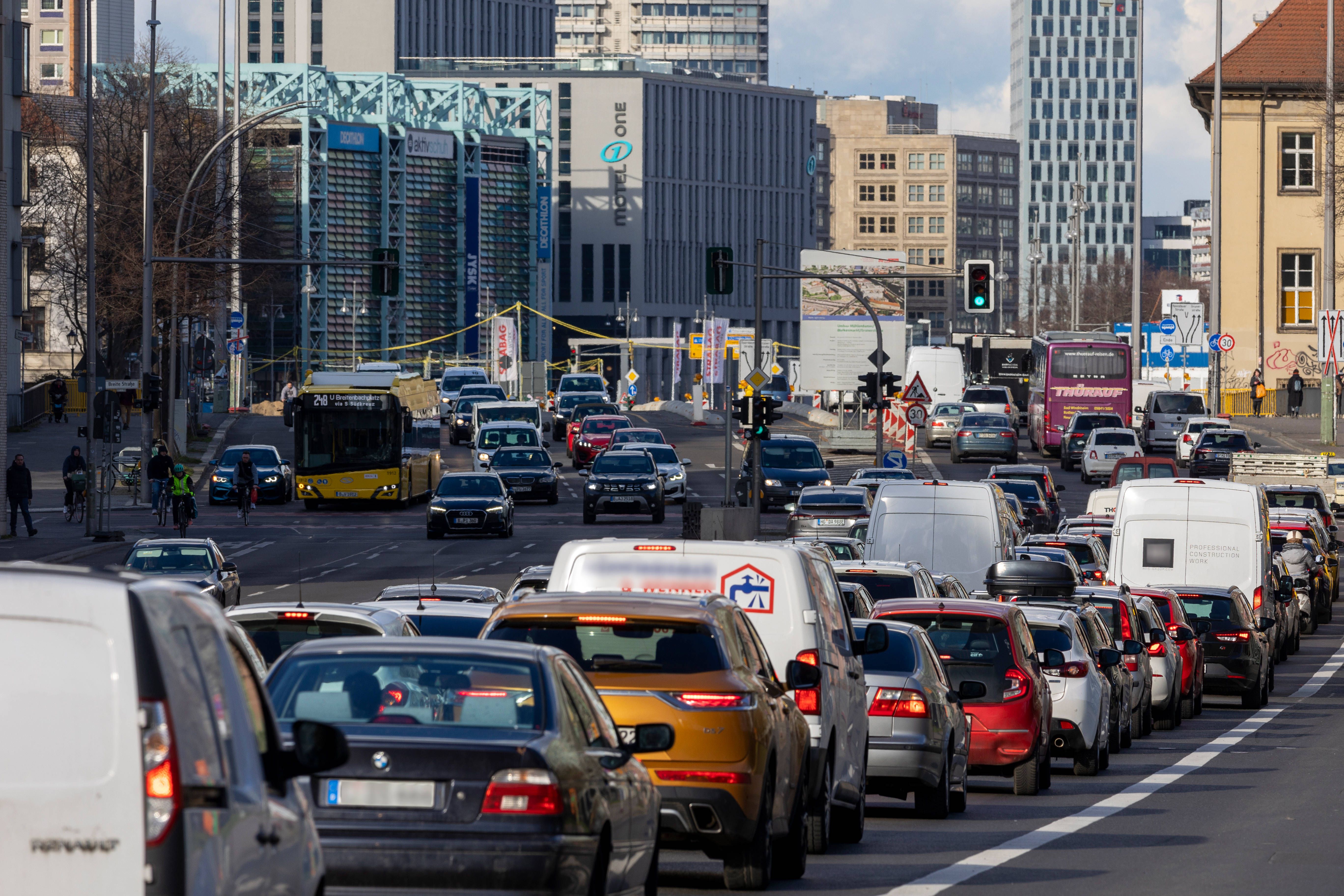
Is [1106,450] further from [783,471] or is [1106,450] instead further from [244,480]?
[244,480]

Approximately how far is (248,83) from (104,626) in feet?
491

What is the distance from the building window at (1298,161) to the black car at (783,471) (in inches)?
1522

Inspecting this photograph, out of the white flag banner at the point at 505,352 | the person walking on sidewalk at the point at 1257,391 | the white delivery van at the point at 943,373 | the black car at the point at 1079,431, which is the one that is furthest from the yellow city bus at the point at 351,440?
the white flag banner at the point at 505,352

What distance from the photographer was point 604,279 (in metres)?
186

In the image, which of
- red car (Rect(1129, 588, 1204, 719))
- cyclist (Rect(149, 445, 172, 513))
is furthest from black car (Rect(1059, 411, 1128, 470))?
red car (Rect(1129, 588, 1204, 719))

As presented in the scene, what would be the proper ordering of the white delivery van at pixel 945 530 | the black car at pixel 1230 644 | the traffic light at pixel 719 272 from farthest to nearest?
1. the traffic light at pixel 719 272
2. the white delivery van at pixel 945 530
3. the black car at pixel 1230 644

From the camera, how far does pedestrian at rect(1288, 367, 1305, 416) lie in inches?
2908

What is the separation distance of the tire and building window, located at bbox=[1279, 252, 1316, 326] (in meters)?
76.2

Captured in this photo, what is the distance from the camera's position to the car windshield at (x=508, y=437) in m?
59.5

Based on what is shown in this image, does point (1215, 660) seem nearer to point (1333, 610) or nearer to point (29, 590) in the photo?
point (1333, 610)

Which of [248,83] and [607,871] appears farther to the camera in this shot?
[248,83]

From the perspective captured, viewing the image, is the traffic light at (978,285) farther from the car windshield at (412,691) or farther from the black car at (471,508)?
the car windshield at (412,691)

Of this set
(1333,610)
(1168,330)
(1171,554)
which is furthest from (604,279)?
(1171,554)

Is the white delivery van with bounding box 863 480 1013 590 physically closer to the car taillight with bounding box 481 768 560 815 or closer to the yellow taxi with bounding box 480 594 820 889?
the yellow taxi with bounding box 480 594 820 889
